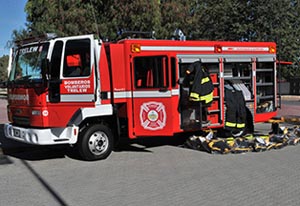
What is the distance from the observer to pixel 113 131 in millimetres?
8664

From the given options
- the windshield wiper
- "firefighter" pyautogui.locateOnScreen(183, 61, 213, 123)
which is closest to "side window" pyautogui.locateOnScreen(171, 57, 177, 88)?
"firefighter" pyautogui.locateOnScreen(183, 61, 213, 123)

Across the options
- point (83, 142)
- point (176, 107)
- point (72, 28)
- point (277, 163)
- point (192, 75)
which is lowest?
point (277, 163)

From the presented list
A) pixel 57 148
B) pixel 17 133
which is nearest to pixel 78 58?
pixel 17 133

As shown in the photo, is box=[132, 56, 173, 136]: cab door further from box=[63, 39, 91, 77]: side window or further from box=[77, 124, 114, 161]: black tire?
box=[63, 39, 91, 77]: side window

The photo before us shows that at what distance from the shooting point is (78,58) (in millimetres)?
7965

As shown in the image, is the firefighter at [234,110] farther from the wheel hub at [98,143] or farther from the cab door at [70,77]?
the cab door at [70,77]

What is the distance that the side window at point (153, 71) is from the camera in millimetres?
8320

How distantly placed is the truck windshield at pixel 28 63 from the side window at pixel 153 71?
75.8 inches

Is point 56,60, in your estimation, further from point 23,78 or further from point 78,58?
point 23,78

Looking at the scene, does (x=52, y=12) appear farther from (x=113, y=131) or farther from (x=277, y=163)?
(x=277, y=163)

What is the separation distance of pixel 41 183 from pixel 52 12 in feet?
40.2

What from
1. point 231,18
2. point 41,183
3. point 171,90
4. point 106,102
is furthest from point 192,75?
point 231,18

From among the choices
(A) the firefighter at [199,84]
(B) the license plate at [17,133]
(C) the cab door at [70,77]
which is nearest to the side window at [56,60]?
(C) the cab door at [70,77]

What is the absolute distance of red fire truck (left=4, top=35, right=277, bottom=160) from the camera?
25.6ft
